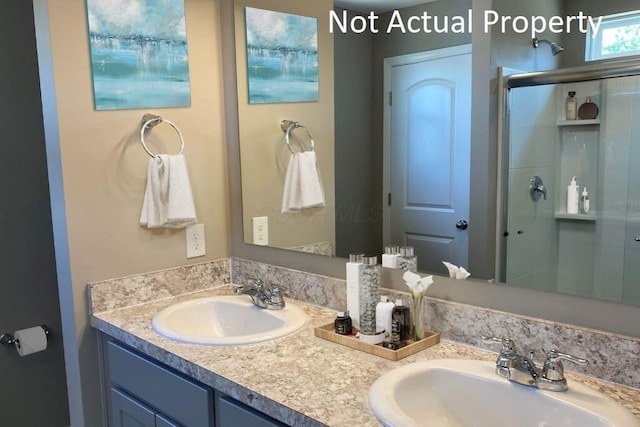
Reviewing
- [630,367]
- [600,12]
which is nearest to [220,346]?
[630,367]

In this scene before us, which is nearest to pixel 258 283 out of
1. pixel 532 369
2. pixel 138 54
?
pixel 138 54

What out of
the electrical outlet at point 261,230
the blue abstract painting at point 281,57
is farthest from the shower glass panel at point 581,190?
the electrical outlet at point 261,230

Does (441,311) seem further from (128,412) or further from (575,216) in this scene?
(128,412)

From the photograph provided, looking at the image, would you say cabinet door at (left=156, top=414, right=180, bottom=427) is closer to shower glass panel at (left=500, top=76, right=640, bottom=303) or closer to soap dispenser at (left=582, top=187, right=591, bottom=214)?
shower glass panel at (left=500, top=76, right=640, bottom=303)

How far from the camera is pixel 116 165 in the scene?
1.92 meters

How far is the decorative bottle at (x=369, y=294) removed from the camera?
1551 millimetres

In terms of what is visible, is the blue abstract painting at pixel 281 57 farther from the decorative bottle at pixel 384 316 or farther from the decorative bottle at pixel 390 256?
the decorative bottle at pixel 384 316

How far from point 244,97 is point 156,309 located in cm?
85

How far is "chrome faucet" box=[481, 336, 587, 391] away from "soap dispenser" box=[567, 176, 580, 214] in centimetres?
33

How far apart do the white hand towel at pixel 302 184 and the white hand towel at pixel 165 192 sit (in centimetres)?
37

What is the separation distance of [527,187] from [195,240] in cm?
127

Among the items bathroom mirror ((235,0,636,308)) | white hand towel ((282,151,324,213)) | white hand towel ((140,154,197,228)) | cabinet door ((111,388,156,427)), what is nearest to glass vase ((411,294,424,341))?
bathroom mirror ((235,0,636,308))

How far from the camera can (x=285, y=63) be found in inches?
80.5

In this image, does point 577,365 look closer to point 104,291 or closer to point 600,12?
point 600,12
